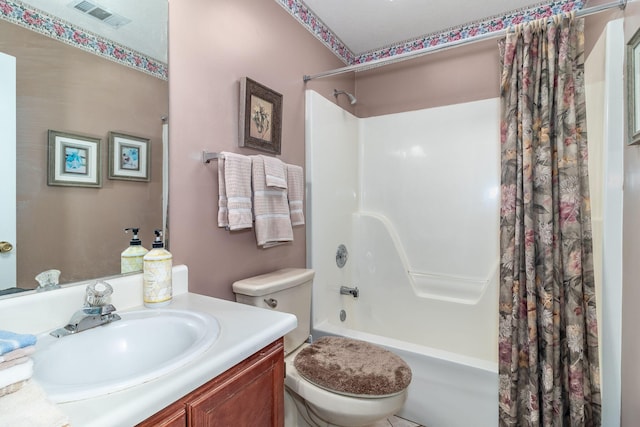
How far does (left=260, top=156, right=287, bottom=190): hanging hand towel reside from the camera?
1.43 m

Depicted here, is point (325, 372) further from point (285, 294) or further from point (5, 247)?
point (5, 247)

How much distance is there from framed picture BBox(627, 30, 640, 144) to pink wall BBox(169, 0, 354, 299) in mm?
1469

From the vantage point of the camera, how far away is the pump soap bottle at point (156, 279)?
38.8 inches

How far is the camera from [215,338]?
2.48 ft

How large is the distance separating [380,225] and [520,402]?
1334 mm

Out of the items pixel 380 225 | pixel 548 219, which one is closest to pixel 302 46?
pixel 380 225

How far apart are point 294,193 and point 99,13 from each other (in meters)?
1.01

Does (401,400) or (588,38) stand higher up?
(588,38)

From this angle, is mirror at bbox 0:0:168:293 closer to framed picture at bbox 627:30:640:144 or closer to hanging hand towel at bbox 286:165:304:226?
hanging hand towel at bbox 286:165:304:226

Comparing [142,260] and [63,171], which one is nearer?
[63,171]

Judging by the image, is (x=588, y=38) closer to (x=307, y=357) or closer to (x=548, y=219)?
Result: (x=548, y=219)

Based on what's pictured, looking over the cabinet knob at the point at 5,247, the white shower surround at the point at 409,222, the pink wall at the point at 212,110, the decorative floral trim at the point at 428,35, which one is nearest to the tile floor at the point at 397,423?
the white shower surround at the point at 409,222

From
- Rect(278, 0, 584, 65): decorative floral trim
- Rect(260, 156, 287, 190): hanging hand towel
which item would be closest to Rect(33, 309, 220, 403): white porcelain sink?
Rect(260, 156, 287, 190): hanging hand towel

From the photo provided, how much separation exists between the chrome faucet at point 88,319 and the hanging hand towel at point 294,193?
0.92m
